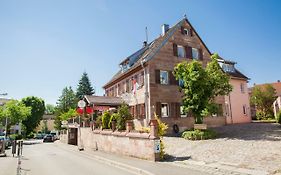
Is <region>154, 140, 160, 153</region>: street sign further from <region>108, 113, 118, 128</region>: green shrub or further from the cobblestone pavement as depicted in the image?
<region>108, 113, 118, 128</region>: green shrub

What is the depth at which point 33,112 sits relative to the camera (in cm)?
6769

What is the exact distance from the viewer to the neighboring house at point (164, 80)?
82.2 feet

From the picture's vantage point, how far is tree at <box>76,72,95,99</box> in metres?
65.3

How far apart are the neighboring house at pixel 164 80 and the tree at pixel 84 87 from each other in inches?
1386

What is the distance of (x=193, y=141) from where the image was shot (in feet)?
60.9

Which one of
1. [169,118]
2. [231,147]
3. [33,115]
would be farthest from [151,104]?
[33,115]

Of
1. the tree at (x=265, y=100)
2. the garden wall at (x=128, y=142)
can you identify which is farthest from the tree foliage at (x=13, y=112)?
the tree at (x=265, y=100)

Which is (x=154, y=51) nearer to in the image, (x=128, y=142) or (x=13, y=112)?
(x=128, y=142)

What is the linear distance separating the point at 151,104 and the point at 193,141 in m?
7.01

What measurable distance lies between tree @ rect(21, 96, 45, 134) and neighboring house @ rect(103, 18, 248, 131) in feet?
149

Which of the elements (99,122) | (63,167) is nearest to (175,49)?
(99,122)

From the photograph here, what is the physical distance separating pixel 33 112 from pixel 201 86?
5949cm

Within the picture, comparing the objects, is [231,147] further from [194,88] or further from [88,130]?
[88,130]

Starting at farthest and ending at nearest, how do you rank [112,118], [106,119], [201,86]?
[106,119] < [112,118] < [201,86]
